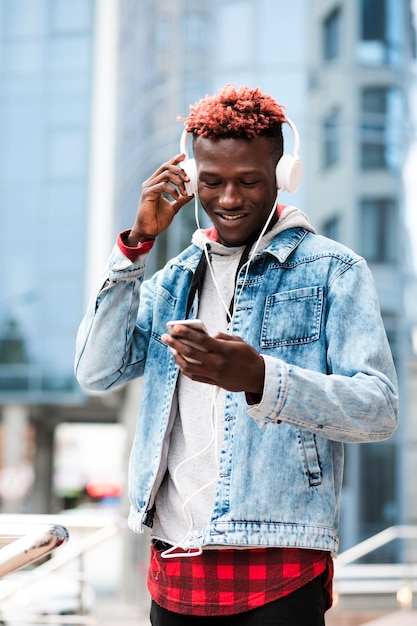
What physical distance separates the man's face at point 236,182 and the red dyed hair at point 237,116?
0.8 inches

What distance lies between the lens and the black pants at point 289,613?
6.95ft

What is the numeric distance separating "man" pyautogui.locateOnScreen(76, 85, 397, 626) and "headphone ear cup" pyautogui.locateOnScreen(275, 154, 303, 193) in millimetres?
23

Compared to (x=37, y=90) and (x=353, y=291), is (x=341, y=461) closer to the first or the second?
(x=353, y=291)

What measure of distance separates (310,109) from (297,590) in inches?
553

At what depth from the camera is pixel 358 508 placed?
1502 cm

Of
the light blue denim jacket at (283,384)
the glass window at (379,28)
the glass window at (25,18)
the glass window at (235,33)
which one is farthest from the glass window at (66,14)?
the light blue denim jacket at (283,384)

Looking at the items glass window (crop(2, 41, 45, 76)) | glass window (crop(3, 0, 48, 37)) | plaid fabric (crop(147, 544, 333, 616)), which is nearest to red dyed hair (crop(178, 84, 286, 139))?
A: plaid fabric (crop(147, 544, 333, 616))

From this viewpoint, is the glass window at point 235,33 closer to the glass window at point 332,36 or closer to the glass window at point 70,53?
the glass window at point 332,36

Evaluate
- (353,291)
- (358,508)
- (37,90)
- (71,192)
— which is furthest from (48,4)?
(353,291)

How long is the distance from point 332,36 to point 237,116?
14.1 metres

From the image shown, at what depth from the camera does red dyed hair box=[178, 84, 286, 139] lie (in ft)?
7.51

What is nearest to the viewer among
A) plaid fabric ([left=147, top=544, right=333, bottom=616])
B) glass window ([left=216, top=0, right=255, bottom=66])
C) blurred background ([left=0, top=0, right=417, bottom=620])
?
plaid fabric ([left=147, top=544, right=333, bottom=616])

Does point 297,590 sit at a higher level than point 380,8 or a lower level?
lower

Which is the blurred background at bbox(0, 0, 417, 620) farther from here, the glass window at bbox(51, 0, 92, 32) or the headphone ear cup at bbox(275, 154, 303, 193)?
the headphone ear cup at bbox(275, 154, 303, 193)
